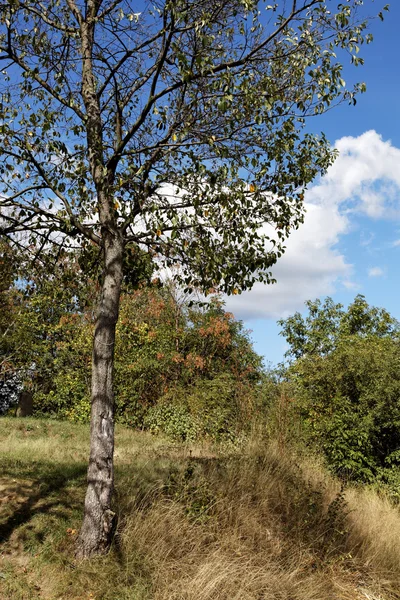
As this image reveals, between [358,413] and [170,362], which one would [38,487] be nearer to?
[358,413]

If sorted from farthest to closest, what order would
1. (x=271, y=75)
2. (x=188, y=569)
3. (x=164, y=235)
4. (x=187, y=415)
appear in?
(x=187, y=415) < (x=164, y=235) < (x=271, y=75) < (x=188, y=569)

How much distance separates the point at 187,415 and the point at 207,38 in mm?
13370

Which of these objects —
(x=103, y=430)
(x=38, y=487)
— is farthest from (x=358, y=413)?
(x=103, y=430)

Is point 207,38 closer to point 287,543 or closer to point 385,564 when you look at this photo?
point 287,543

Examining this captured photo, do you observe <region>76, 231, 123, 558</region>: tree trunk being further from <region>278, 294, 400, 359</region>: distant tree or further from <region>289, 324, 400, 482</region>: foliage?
<region>278, 294, 400, 359</region>: distant tree

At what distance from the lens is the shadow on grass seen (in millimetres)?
6758

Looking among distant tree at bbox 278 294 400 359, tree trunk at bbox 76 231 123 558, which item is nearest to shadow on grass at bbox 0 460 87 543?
tree trunk at bbox 76 231 123 558

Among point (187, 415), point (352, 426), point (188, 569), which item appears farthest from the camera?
point (187, 415)

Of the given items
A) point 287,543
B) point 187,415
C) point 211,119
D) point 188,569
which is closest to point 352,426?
point 187,415

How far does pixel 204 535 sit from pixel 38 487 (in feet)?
9.03

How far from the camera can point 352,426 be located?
13680 millimetres

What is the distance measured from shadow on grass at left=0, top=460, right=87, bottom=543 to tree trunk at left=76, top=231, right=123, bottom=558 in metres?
1.09

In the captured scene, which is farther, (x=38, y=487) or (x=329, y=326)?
(x=329, y=326)

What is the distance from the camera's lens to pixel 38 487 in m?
7.77
